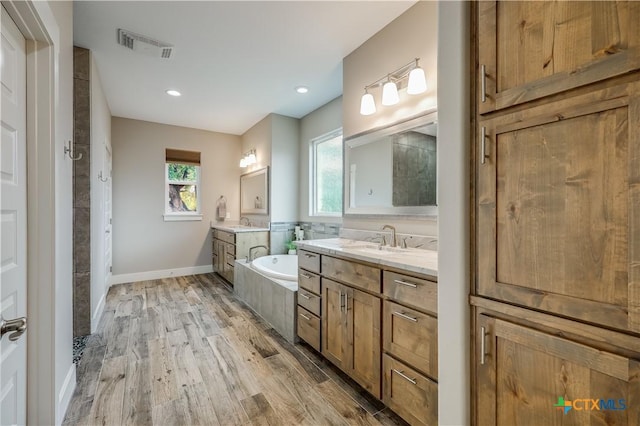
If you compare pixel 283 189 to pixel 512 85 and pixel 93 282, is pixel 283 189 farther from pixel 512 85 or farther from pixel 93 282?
pixel 512 85

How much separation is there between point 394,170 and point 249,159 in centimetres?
305

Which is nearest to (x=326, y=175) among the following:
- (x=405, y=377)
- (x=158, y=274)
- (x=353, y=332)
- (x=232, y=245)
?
(x=232, y=245)

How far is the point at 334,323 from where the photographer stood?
1.99m

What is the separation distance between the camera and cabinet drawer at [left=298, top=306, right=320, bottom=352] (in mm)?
2172

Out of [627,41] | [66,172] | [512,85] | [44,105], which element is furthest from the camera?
[66,172]

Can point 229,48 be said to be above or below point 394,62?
above

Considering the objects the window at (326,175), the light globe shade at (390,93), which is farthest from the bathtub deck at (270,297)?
the light globe shade at (390,93)

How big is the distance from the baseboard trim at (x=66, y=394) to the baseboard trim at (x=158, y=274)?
283 centimetres

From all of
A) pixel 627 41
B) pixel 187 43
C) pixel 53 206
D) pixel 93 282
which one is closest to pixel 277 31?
pixel 187 43

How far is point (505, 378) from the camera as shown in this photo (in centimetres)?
99

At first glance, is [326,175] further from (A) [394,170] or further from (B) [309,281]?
(B) [309,281]

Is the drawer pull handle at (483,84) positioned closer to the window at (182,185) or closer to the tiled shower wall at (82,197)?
the tiled shower wall at (82,197)

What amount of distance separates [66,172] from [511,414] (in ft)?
8.11

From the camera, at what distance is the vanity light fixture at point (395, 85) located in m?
1.93
